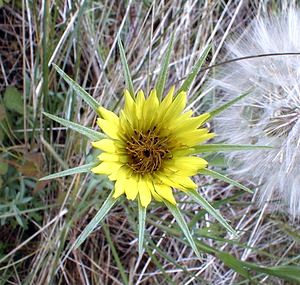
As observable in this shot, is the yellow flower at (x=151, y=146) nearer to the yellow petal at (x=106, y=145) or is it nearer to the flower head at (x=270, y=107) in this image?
the yellow petal at (x=106, y=145)

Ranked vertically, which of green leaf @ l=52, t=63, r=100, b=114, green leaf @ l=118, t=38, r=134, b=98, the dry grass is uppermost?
green leaf @ l=118, t=38, r=134, b=98

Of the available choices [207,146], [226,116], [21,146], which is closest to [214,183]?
[226,116]

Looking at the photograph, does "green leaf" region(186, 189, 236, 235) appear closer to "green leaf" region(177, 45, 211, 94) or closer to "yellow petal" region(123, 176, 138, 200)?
"yellow petal" region(123, 176, 138, 200)

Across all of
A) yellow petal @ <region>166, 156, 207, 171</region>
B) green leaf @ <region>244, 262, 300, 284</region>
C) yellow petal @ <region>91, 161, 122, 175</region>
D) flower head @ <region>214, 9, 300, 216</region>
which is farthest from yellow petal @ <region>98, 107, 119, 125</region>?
green leaf @ <region>244, 262, 300, 284</region>

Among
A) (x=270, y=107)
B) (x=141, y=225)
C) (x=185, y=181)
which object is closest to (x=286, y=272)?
(x=270, y=107)

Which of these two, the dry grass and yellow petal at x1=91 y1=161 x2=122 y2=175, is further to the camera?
the dry grass

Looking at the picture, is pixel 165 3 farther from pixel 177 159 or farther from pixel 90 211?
pixel 177 159
